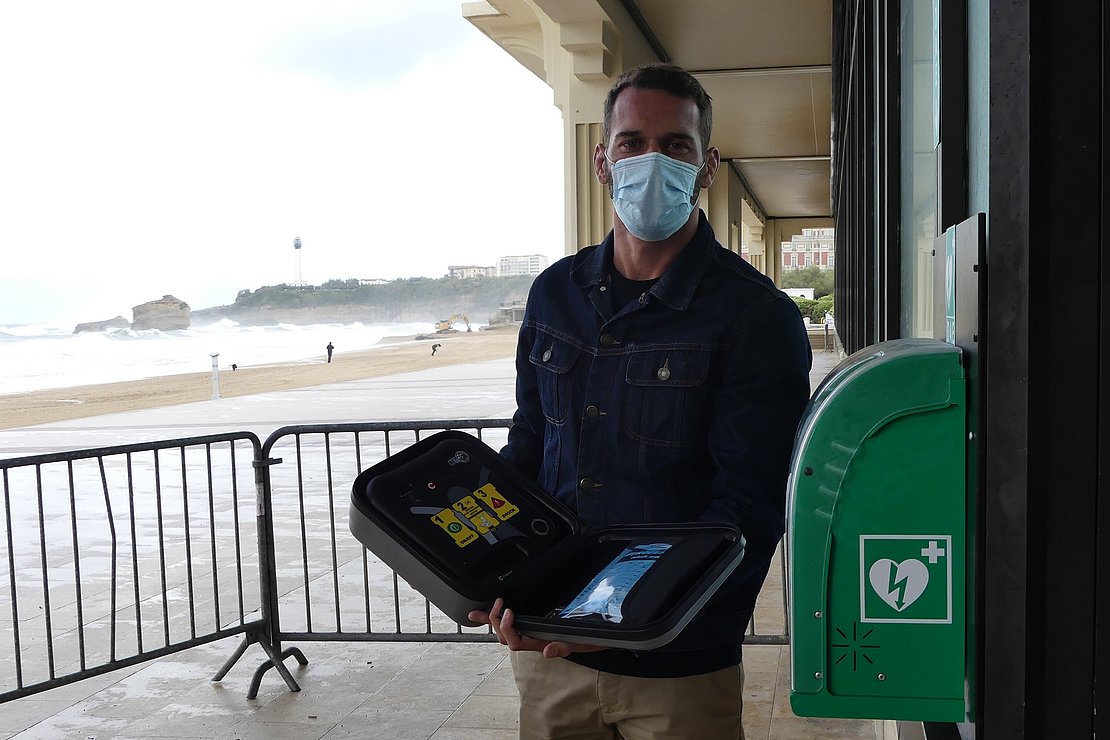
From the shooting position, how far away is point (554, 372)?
179 cm

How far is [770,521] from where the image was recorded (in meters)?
1.56

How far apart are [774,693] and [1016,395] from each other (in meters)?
3.37

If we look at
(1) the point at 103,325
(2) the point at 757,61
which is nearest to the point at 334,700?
(2) the point at 757,61

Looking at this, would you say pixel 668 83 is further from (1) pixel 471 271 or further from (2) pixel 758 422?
(1) pixel 471 271

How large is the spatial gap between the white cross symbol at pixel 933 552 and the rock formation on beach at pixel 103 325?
76.9 meters

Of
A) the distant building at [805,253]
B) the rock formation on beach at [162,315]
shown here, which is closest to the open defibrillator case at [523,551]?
the rock formation on beach at [162,315]

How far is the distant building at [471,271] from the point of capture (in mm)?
90938

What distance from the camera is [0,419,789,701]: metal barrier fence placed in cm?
429

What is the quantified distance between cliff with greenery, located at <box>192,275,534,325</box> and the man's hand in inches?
3221

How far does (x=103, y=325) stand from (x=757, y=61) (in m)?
72.1

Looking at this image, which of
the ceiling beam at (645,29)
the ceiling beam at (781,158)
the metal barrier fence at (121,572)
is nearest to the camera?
the metal barrier fence at (121,572)

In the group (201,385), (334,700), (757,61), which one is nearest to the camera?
(334,700)

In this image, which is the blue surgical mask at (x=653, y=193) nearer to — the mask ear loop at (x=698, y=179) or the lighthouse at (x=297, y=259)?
the mask ear loop at (x=698, y=179)

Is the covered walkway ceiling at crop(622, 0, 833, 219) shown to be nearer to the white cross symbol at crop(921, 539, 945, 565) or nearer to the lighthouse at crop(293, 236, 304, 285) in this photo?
the white cross symbol at crop(921, 539, 945, 565)
